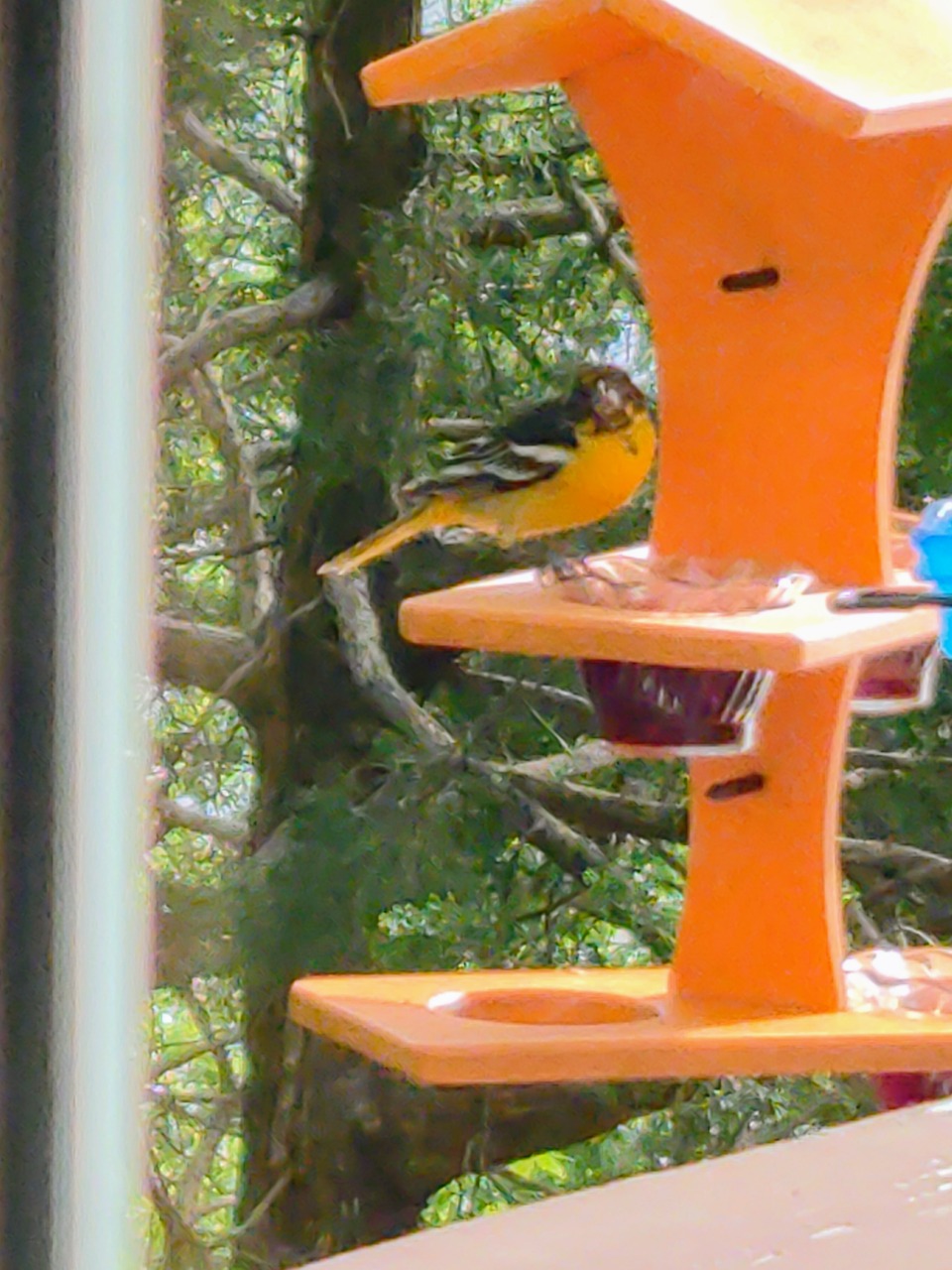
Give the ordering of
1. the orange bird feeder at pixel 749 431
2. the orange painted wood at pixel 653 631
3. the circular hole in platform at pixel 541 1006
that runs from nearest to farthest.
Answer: the orange painted wood at pixel 653 631 < the orange bird feeder at pixel 749 431 < the circular hole in platform at pixel 541 1006

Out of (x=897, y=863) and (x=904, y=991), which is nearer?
(x=904, y=991)

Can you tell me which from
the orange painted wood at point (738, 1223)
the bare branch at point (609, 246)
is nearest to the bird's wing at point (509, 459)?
the bare branch at point (609, 246)

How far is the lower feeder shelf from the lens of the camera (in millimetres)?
775

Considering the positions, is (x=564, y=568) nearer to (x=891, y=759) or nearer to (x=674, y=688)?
(x=674, y=688)

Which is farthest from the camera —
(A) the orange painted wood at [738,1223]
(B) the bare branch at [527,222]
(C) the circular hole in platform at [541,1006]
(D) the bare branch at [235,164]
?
(B) the bare branch at [527,222]

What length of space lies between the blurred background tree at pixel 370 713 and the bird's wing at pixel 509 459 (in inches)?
15.3

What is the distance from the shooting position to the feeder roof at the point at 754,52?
2.35 ft

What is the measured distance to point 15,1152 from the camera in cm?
16

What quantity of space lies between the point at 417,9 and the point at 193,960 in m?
0.70

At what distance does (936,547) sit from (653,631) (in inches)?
9.3

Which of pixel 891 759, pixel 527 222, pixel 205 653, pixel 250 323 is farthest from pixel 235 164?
pixel 891 759

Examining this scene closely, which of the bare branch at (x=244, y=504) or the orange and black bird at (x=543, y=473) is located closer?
the orange and black bird at (x=543, y=473)

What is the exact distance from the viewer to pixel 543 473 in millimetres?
907

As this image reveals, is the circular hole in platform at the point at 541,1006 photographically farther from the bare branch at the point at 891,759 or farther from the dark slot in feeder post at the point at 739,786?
the bare branch at the point at 891,759
